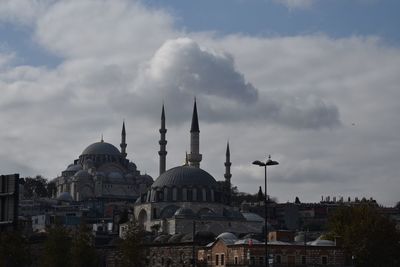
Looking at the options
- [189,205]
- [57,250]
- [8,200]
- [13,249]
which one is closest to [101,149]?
[189,205]

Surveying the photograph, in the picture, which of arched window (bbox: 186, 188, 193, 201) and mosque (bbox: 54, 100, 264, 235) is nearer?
mosque (bbox: 54, 100, 264, 235)

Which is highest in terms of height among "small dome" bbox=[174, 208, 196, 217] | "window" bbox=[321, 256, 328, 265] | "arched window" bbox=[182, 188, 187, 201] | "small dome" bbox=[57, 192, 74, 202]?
"small dome" bbox=[57, 192, 74, 202]

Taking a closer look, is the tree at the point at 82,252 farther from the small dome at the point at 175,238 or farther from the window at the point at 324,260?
the window at the point at 324,260

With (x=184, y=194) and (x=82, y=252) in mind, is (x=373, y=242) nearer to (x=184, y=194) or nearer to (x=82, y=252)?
(x=82, y=252)

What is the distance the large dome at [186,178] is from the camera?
10450 centimetres

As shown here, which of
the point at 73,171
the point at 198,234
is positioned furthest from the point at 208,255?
the point at 73,171

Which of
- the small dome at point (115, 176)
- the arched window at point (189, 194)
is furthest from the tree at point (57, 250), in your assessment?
the small dome at point (115, 176)

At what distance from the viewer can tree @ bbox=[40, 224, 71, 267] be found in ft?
235

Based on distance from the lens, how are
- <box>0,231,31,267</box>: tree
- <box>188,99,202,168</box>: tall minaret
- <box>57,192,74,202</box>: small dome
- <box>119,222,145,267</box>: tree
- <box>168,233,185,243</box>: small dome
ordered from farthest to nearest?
<box>57,192,74,202</box>: small dome
<box>188,99,202,168</box>: tall minaret
<box>168,233,185,243</box>: small dome
<box>0,231,31,267</box>: tree
<box>119,222,145,267</box>: tree

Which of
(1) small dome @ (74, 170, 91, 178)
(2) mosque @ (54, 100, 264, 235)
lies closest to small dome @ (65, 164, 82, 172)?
(1) small dome @ (74, 170, 91, 178)

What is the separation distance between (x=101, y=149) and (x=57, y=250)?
92218 mm

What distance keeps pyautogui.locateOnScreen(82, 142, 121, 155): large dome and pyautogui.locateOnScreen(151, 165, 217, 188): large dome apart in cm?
5875

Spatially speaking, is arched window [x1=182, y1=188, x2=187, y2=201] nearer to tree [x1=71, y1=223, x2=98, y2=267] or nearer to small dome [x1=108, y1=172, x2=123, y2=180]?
tree [x1=71, y1=223, x2=98, y2=267]

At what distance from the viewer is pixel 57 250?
237ft
